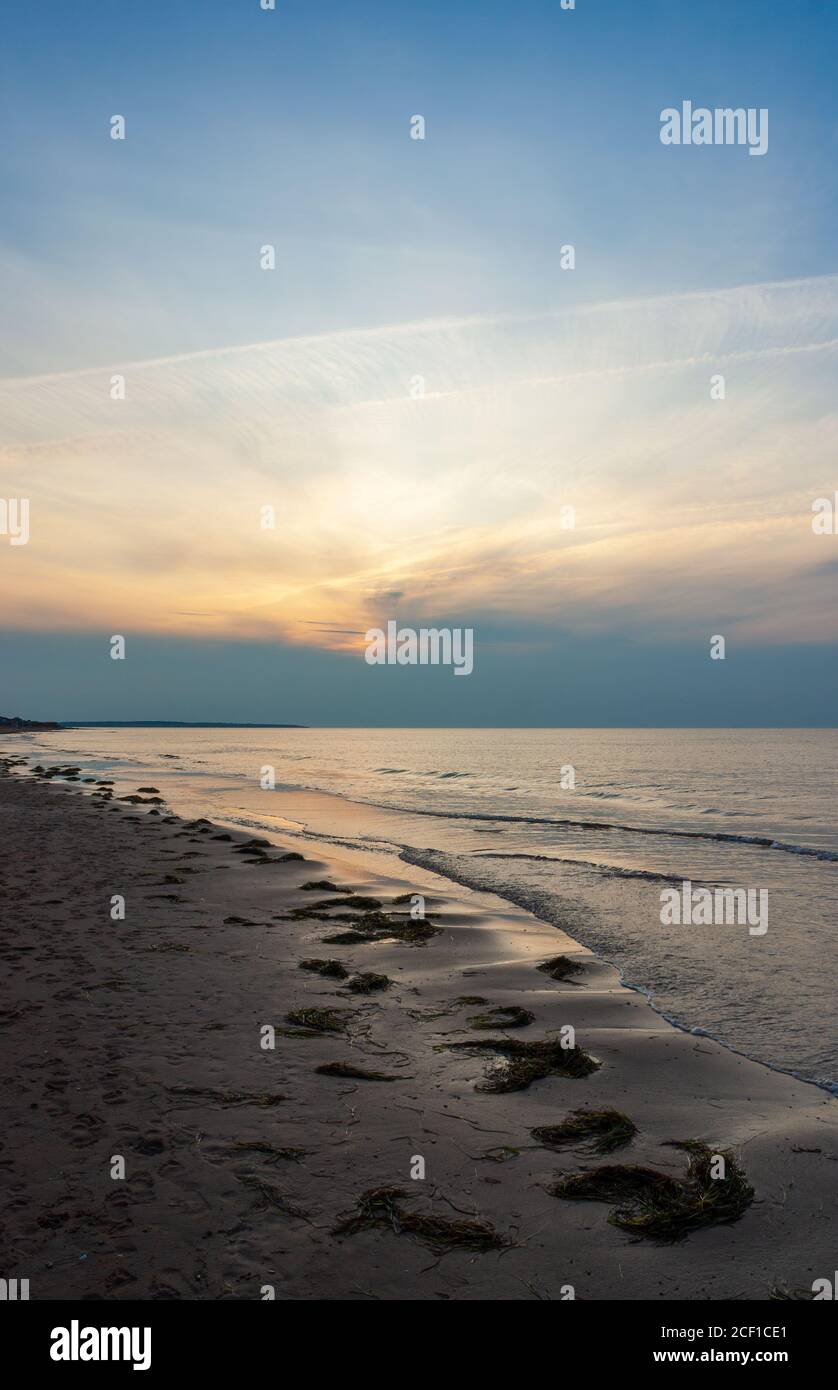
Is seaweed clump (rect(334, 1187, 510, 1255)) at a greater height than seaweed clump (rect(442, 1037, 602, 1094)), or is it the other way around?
seaweed clump (rect(334, 1187, 510, 1255))

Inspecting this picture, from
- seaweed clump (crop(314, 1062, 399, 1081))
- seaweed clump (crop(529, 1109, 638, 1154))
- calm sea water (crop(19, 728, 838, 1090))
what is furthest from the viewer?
calm sea water (crop(19, 728, 838, 1090))

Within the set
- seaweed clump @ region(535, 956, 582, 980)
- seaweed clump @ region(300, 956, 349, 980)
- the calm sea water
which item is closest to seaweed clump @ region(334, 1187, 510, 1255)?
the calm sea water

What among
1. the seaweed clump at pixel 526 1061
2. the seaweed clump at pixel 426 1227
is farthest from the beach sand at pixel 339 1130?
the seaweed clump at pixel 526 1061

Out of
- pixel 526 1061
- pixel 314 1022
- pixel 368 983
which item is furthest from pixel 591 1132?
pixel 368 983

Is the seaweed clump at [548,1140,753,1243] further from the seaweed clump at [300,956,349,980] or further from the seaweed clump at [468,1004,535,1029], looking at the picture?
the seaweed clump at [300,956,349,980]

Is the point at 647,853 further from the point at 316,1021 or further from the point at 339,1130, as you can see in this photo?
the point at 339,1130

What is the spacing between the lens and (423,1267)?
4.34 m

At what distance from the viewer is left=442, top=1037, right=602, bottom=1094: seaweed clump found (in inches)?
273

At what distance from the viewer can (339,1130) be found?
5871 mm

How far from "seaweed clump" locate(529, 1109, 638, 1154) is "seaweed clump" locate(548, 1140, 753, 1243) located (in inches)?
14.5

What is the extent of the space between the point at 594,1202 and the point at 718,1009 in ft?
16.6

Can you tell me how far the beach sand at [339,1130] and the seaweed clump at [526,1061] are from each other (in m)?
0.13

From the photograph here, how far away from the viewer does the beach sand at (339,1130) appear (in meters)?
4.28

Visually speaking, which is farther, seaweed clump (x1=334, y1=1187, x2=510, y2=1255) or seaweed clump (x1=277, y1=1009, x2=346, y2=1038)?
seaweed clump (x1=277, y1=1009, x2=346, y2=1038)
